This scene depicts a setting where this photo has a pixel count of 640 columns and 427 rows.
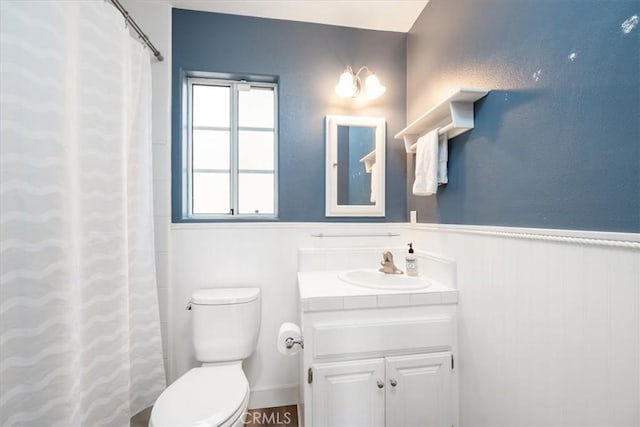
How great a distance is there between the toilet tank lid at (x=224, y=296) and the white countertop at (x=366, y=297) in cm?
37

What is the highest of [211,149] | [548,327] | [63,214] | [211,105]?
[211,105]

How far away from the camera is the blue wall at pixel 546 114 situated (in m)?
0.62

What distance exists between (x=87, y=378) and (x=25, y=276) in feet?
1.57

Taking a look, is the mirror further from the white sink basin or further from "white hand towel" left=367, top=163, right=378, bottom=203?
the white sink basin

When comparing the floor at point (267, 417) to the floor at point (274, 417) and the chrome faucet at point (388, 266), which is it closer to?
the floor at point (274, 417)

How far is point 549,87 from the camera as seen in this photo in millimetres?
789

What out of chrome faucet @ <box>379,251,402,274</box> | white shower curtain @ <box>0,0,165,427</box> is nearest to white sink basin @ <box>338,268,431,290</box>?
chrome faucet @ <box>379,251,402,274</box>

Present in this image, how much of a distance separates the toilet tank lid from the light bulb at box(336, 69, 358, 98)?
1.34m

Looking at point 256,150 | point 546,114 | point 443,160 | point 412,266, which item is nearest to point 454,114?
point 443,160

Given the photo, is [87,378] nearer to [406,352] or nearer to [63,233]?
[63,233]

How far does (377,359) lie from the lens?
44.2 inches

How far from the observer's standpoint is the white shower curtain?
0.70 metres

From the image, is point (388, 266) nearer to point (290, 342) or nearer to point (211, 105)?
point (290, 342)

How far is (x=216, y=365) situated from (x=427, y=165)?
154cm
